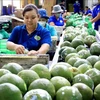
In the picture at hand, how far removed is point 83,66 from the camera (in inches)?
71.4

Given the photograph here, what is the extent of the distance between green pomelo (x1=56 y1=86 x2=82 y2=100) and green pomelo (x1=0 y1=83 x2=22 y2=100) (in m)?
0.20

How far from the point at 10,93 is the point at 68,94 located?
281mm

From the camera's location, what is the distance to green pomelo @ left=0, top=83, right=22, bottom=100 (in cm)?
121

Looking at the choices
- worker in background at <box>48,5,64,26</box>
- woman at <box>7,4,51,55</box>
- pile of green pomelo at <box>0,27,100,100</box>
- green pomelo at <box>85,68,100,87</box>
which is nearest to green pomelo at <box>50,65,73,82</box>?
pile of green pomelo at <box>0,27,100,100</box>

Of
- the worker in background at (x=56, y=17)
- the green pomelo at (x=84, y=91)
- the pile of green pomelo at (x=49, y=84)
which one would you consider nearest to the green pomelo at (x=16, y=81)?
the pile of green pomelo at (x=49, y=84)

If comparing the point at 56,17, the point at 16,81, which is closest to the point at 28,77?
the point at 16,81

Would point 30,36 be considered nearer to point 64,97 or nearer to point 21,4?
point 64,97

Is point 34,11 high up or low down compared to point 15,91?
up

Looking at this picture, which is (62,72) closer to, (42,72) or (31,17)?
(42,72)

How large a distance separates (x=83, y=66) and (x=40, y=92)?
2.15 ft

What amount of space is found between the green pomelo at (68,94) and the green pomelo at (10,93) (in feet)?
0.67

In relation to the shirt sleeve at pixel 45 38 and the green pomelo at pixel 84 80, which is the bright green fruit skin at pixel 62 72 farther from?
the shirt sleeve at pixel 45 38

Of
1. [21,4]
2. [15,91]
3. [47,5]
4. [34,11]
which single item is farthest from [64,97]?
[21,4]

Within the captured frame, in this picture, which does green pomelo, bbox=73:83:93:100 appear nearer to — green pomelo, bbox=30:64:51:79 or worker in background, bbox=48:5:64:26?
green pomelo, bbox=30:64:51:79
